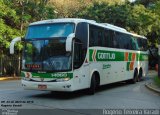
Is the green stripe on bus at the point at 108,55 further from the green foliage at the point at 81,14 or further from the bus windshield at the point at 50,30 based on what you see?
the green foliage at the point at 81,14

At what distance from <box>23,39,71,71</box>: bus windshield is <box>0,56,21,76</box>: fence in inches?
768

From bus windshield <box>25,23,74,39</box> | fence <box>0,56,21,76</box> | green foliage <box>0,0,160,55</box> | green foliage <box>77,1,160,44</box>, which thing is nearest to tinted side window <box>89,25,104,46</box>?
bus windshield <box>25,23,74,39</box>

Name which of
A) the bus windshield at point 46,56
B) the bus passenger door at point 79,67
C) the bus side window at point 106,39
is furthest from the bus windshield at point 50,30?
the bus side window at point 106,39

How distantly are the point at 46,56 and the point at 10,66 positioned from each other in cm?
2082

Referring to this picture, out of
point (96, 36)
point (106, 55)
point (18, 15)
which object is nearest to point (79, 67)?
point (96, 36)

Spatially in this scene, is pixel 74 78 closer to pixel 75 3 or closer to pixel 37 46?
pixel 37 46

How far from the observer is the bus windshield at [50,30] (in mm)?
15695

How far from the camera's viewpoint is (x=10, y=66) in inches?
1401

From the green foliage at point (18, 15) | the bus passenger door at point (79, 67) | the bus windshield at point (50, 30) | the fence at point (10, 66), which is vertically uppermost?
the green foliage at point (18, 15)

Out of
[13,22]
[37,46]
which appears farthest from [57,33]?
[13,22]

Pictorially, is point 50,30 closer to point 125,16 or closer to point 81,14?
point 81,14

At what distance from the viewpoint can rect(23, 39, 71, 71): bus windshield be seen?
15.2m

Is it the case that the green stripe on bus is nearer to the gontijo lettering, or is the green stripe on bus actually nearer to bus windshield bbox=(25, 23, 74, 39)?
the gontijo lettering

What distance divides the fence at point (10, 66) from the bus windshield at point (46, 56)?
64.0ft
